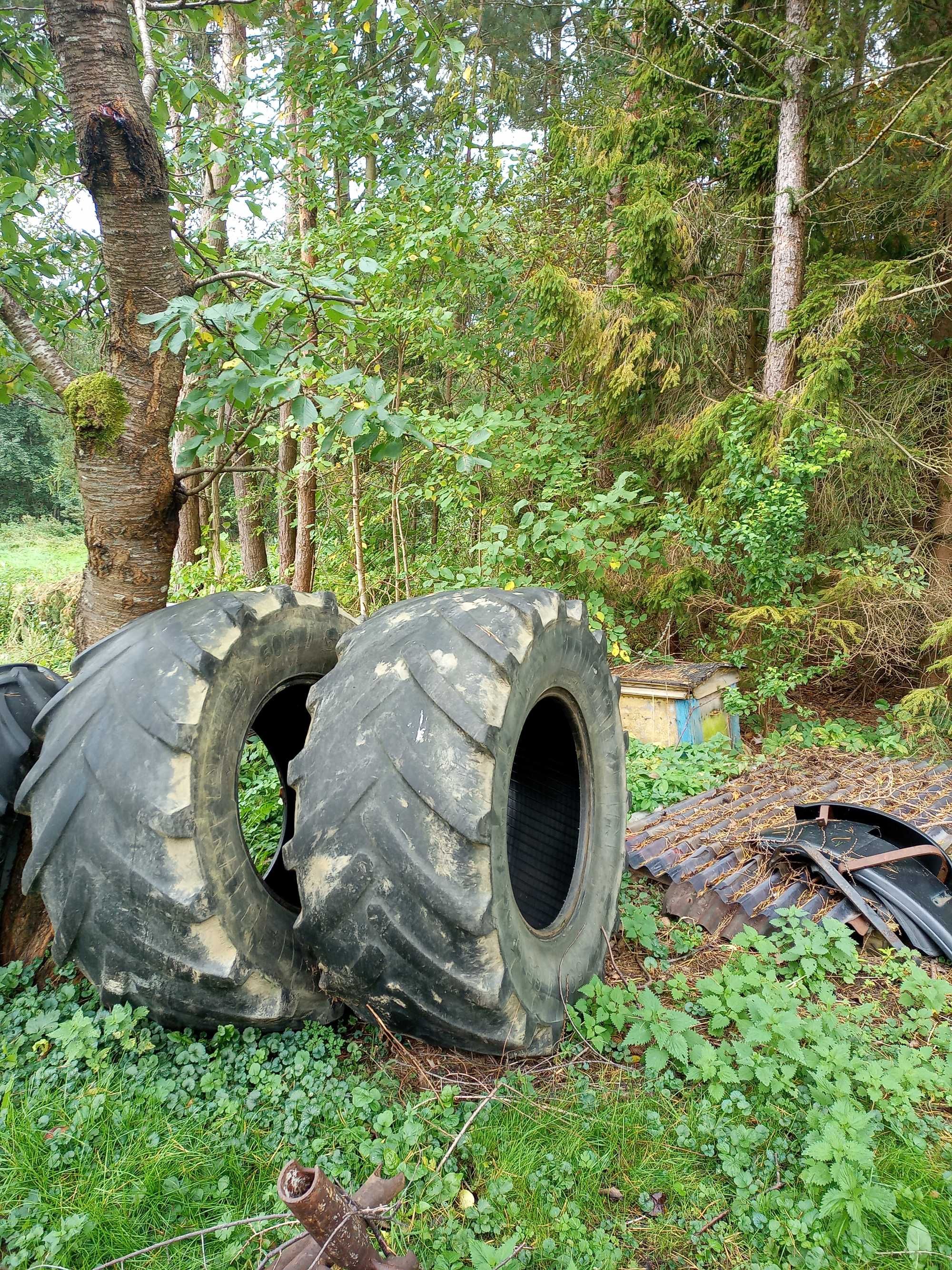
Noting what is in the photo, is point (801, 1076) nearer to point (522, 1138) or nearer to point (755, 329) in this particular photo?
point (522, 1138)

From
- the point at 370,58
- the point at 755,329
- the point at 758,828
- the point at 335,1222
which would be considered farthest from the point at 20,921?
the point at 370,58

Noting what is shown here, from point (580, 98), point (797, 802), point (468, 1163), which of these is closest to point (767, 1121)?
point (468, 1163)

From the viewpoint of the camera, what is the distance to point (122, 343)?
8.52ft

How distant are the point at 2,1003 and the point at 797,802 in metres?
3.85

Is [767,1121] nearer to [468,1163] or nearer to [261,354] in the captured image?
[468,1163]

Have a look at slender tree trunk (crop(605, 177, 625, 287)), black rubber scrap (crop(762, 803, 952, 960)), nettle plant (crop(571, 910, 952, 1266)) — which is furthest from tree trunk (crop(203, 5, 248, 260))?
nettle plant (crop(571, 910, 952, 1266))

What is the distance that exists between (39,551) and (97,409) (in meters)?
22.8

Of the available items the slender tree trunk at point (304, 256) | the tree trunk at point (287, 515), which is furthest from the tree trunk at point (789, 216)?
the tree trunk at point (287, 515)

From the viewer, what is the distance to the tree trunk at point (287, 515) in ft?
31.2

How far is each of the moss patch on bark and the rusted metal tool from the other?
2.39 meters

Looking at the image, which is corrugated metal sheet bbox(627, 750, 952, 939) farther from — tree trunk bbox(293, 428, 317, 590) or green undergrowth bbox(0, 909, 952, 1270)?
tree trunk bbox(293, 428, 317, 590)

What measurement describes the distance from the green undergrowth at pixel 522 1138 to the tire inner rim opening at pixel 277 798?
0.53 meters

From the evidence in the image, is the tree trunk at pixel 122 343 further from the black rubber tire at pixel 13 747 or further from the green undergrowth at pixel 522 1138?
the green undergrowth at pixel 522 1138

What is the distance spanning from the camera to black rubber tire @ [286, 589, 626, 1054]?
1.58 metres
